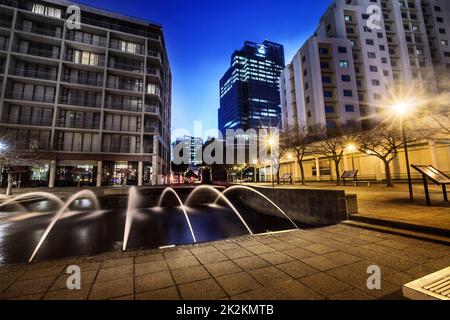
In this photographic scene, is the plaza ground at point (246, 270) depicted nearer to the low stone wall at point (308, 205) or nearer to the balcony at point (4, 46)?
the low stone wall at point (308, 205)

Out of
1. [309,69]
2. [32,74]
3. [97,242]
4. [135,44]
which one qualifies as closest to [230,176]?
[309,69]

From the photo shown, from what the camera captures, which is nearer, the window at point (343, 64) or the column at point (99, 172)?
the column at point (99, 172)

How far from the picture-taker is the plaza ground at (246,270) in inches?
111

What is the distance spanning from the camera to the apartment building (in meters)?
45.5

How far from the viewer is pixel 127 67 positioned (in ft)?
115

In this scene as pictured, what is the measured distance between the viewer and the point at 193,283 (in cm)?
309

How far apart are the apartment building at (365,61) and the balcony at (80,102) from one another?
35.7m

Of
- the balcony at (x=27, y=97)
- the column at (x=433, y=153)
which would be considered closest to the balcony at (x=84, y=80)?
the balcony at (x=27, y=97)

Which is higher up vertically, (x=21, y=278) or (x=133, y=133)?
(x=133, y=133)

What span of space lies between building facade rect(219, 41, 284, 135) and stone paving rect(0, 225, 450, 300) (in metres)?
134

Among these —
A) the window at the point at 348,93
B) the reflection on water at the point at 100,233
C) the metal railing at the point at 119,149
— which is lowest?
the reflection on water at the point at 100,233

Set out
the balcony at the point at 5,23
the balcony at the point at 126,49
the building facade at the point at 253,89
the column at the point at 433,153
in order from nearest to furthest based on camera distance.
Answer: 1. the column at the point at 433,153
2. the balcony at the point at 5,23
3. the balcony at the point at 126,49
4. the building facade at the point at 253,89

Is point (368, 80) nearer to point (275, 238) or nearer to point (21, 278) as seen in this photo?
point (275, 238)

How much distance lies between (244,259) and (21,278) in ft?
12.0
